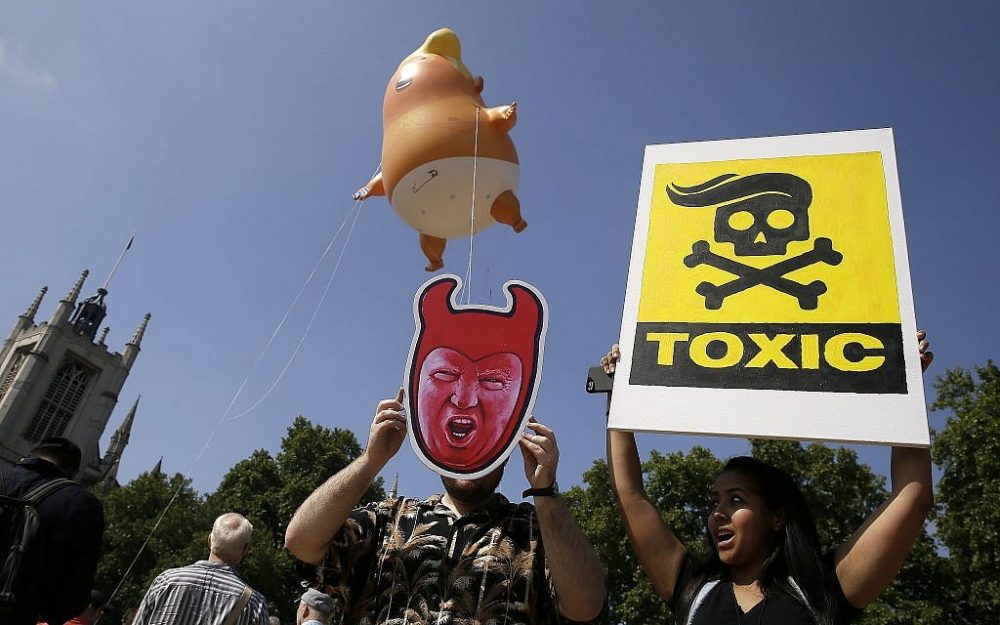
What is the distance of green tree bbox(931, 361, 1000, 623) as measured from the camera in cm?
1562

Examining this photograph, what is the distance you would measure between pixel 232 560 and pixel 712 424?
298 centimetres

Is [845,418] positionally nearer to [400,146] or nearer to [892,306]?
[892,306]

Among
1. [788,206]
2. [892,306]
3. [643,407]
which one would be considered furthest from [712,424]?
[788,206]

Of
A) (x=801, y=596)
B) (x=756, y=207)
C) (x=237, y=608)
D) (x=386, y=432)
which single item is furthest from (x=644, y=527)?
(x=237, y=608)

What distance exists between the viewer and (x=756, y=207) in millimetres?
2996

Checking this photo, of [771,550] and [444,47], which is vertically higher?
[444,47]

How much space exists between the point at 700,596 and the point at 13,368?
70.9 metres

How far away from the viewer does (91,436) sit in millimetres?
58938

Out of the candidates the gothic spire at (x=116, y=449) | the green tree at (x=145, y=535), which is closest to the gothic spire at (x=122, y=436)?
the gothic spire at (x=116, y=449)

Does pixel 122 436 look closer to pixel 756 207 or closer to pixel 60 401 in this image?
pixel 60 401

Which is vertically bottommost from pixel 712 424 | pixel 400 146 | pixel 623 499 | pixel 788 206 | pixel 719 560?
pixel 719 560

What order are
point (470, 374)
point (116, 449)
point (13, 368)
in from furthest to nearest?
point (116, 449) → point (13, 368) → point (470, 374)

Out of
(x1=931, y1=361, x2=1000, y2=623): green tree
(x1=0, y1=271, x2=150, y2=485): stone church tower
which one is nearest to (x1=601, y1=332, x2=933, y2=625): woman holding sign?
(x1=931, y1=361, x2=1000, y2=623): green tree

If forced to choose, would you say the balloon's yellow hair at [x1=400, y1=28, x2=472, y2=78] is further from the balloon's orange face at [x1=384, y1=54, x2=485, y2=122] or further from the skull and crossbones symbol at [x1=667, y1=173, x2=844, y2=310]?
the skull and crossbones symbol at [x1=667, y1=173, x2=844, y2=310]
